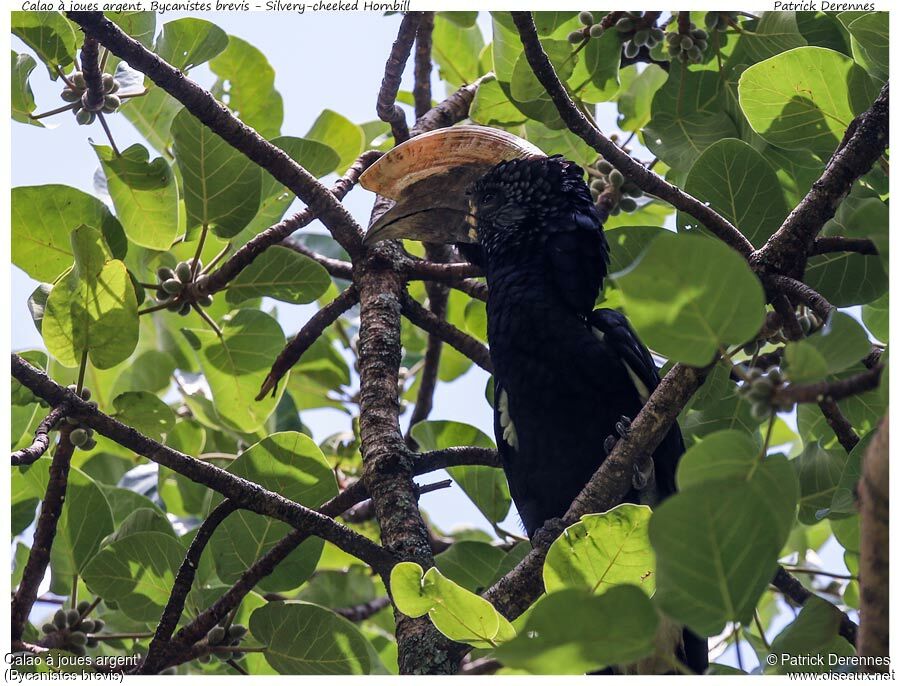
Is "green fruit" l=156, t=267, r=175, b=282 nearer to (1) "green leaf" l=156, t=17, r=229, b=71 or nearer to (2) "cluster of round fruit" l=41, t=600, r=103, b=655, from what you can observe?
(1) "green leaf" l=156, t=17, r=229, b=71

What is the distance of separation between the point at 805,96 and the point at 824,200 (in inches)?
17.9

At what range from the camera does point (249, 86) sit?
3154 millimetres

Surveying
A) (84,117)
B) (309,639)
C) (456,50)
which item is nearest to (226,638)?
(309,639)

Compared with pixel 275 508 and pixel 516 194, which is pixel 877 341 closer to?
pixel 516 194

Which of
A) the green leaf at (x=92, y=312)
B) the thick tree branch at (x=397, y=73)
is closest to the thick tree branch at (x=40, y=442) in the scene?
the green leaf at (x=92, y=312)

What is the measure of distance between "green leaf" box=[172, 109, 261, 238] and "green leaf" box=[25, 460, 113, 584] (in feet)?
2.66

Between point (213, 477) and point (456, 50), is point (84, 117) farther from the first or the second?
point (456, 50)

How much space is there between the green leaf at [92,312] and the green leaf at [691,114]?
5.42 feet

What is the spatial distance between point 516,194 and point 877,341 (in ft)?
3.90

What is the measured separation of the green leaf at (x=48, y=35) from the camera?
99.1 inches

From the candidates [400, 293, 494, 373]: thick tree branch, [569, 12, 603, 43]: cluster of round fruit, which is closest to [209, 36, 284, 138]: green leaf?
[400, 293, 494, 373]: thick tree branch

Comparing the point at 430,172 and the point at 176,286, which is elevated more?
the point at 430,172

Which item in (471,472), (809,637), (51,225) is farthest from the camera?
(471,472)

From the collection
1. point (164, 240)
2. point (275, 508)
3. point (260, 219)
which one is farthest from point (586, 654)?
point (260, 219)
